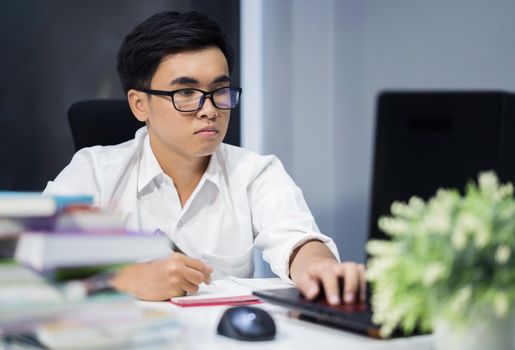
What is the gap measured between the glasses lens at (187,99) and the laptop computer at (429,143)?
2.88ft

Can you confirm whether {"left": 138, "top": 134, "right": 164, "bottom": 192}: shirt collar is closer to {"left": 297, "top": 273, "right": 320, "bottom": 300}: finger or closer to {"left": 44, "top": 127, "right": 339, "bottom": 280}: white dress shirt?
{"left": 44, "top": 127, "right": 339, "bottom": 280}: white dress shirt

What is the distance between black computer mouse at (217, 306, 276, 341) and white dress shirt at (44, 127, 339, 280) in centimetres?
82

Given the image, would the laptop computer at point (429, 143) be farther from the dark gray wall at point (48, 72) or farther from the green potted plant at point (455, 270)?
the dark gray wall at point (48, 72)

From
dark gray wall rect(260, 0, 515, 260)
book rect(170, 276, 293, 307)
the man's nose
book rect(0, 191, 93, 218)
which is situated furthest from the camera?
dark gray wall rect(260, 0, 515, 260)

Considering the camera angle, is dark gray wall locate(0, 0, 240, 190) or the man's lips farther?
dark gray wall locate(0, 0, 240, 190)

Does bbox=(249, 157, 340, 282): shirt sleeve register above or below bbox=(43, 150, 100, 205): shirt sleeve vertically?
below

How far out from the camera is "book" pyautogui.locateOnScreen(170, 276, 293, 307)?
1.26 m

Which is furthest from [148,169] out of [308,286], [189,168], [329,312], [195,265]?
[329,312]

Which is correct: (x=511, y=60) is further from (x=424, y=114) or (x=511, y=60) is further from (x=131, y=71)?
(x=424, y=114)

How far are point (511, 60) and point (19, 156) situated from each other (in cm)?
194

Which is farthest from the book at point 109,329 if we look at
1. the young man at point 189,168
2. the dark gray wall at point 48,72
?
the dark gray wall at point 48,72

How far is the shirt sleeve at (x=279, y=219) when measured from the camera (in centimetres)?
162

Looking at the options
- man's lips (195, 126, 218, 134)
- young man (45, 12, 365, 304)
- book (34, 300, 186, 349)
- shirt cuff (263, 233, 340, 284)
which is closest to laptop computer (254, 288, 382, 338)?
book (34, 300, 186, 349)

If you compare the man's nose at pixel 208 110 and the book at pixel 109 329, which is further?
the man's nose at pixel 208 110
